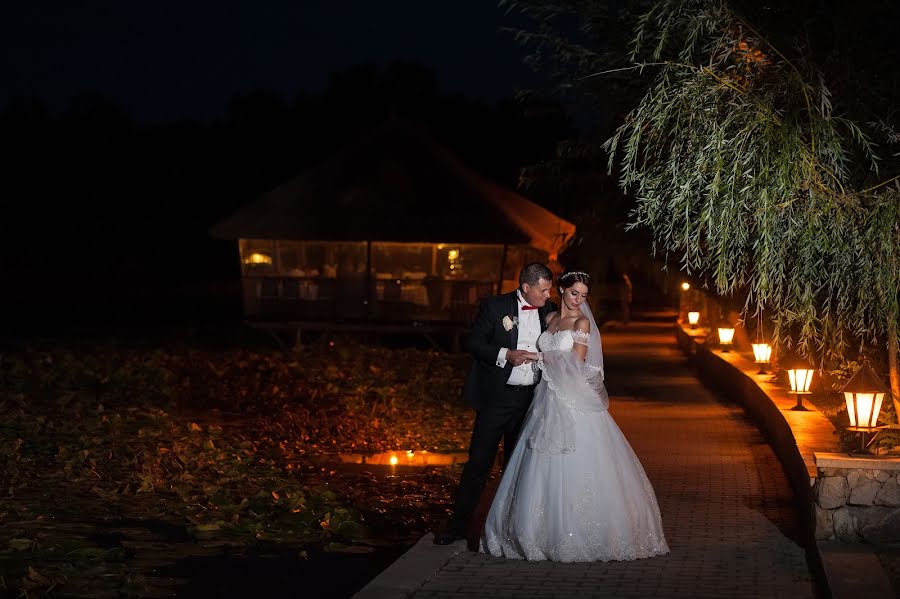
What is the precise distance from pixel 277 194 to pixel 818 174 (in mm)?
25571

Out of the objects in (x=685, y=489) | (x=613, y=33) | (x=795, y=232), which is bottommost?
(x=685, y=489)

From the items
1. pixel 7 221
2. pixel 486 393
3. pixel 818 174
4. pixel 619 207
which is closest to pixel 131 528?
pixel 486 393

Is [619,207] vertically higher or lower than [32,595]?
higher

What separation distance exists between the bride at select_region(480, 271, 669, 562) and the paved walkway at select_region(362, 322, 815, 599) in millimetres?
126

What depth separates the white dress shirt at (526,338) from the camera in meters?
9.24

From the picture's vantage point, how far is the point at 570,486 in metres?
8.56

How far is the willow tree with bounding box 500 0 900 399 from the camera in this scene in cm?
905

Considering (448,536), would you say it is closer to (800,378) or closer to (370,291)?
(800,378)

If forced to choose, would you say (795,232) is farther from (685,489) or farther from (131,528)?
(131,528)

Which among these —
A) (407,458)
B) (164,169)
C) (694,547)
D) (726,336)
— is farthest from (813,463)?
(164,169)

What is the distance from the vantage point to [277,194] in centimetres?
3372

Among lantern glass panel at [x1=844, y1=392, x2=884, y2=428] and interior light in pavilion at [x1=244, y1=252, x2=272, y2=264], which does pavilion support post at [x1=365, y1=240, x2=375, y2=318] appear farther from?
lantern glass panel at [x1=844, y1=392, x2=884, y2=428]

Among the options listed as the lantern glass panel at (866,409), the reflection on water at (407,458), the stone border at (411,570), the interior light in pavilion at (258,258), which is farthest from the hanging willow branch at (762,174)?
the interior light in pavilion at (258,258)

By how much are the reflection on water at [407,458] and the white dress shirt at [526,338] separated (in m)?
5.70
